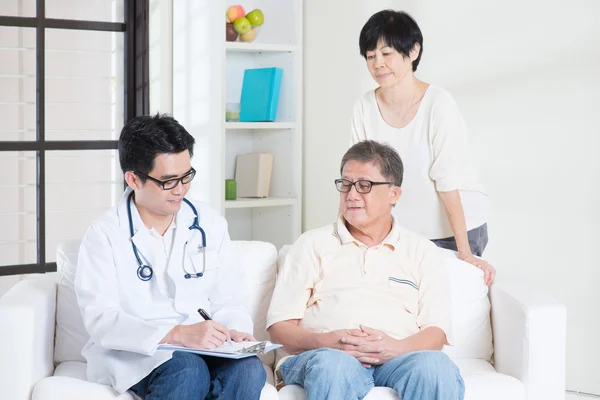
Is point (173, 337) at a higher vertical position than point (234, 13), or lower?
lower

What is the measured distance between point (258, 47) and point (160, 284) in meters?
1.92

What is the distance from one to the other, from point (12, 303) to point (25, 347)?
0.13 m

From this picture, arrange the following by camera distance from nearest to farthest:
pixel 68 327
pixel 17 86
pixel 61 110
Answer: pixel 68 327
pixel 17 86
pixel 61 110

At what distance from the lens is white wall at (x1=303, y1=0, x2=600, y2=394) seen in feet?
10.6

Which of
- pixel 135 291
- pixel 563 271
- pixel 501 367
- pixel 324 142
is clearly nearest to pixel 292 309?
pixel 135 291

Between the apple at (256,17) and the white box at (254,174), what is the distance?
0.62 metres

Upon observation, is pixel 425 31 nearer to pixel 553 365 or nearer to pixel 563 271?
pixel 563 271

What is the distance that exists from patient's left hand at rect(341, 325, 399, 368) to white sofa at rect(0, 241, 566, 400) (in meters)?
0.10

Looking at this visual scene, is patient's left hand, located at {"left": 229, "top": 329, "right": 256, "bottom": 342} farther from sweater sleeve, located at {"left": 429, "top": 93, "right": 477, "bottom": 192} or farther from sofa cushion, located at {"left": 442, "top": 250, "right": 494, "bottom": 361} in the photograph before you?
sweater sleeve, located at {"left": 429, "top": 93, "right": 477, "bottom": 192}

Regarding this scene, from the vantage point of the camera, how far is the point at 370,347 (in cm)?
226

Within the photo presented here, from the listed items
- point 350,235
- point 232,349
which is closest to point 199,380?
point 232,349

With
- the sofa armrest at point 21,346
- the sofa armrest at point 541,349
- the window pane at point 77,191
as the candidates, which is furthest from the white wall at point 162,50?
the sofa armrest at point 541,349

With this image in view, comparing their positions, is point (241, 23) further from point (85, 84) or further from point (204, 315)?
point (204, 315)

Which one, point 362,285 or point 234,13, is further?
point 234,13
